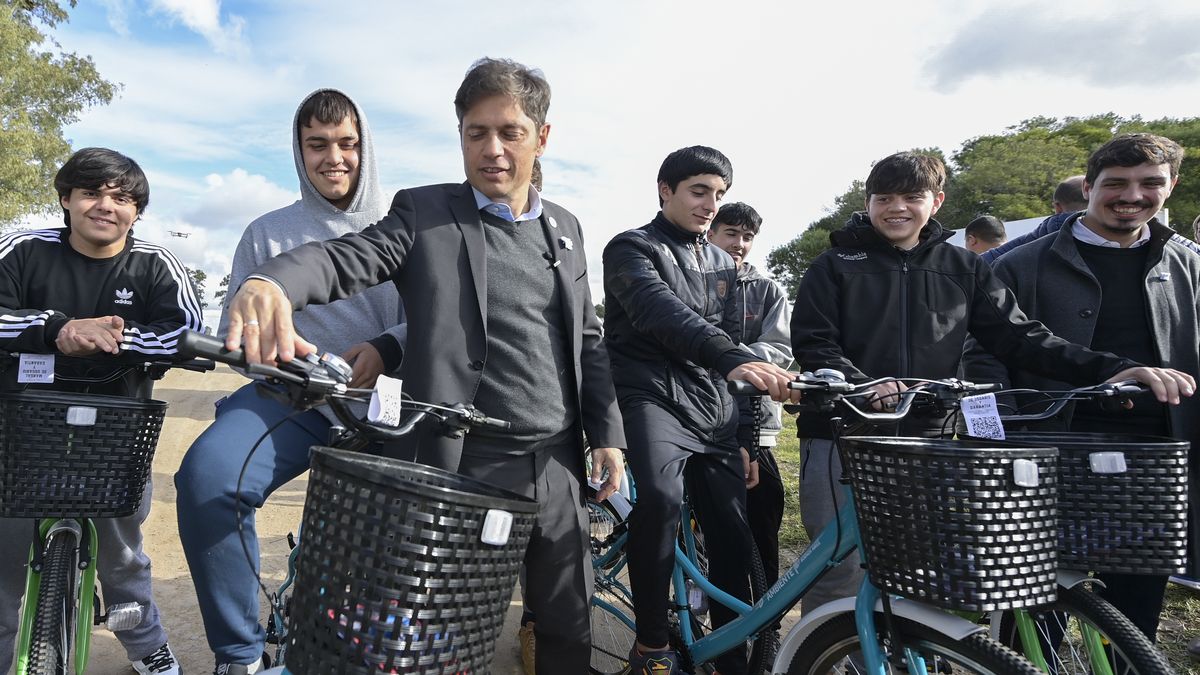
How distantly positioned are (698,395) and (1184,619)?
3.28m

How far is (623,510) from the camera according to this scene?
3.65m

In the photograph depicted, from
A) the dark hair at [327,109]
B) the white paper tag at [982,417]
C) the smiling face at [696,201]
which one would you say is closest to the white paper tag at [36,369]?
the dark hair at [327,109]

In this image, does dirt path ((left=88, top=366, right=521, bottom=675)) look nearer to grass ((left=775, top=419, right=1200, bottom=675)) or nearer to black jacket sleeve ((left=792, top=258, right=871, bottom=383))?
black jacket sleeve ((left=792, top=258, right=871, bottom=383))

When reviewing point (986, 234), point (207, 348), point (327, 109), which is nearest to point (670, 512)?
point (207, 348)

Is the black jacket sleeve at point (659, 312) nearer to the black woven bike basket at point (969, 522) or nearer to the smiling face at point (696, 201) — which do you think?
the smiling face at point (696, 201)

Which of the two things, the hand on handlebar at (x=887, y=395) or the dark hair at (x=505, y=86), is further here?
the dark hair at (x=505, y=86)

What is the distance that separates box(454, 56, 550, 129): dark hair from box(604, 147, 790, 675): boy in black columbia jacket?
843 mm

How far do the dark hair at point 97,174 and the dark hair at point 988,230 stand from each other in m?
6.97

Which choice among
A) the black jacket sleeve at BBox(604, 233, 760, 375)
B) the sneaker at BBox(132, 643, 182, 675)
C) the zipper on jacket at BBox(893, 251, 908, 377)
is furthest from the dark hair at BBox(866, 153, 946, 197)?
the sneaker at BBox(132, 643, 182, 675)

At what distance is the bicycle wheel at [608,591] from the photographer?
3.58m

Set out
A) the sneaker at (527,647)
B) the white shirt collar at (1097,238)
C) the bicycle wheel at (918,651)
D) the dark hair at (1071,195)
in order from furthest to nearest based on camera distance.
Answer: the dark hair at (1071,195)
the sneaker at (527,647)
the white shirt collar at (1097,238)
the bicycle wheel at (918,651)

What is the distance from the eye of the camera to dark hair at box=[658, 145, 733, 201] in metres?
3.46

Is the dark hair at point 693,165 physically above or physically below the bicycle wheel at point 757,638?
above

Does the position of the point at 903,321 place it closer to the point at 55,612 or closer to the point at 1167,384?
the point at 1167,384
